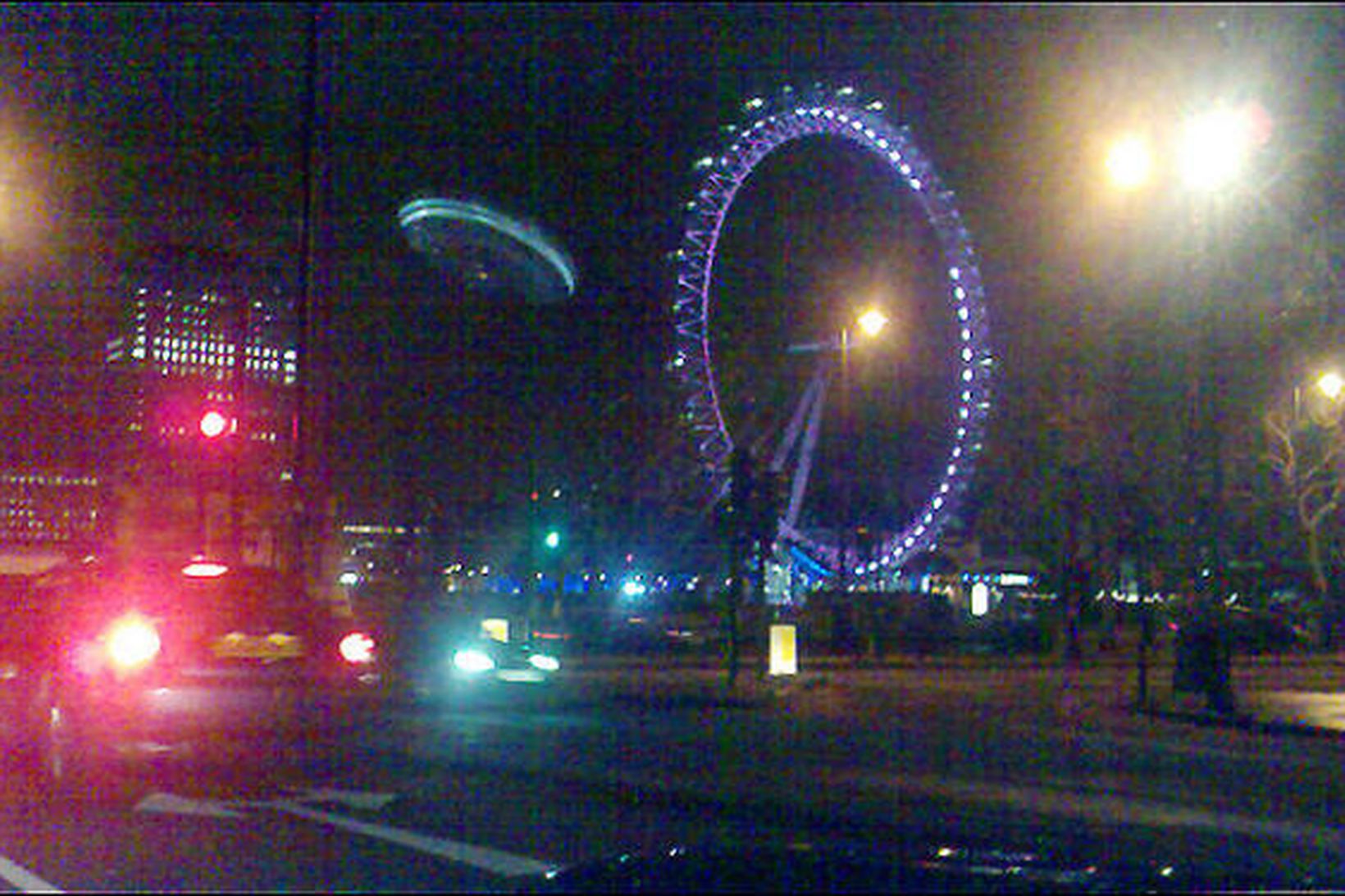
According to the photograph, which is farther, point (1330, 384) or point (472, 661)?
point (1330, 384)

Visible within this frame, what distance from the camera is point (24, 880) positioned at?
392 inches

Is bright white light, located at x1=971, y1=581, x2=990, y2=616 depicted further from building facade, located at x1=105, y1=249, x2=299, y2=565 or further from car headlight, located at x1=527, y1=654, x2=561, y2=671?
building facade, located at x1=105, y1=249, x2=299, y2=565

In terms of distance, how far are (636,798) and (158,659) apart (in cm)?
461

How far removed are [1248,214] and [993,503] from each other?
35.2m

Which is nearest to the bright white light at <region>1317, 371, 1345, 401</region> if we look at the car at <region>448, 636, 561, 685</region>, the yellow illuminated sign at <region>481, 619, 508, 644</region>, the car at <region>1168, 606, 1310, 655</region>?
the car at <region>1168, 606, 1310, 655</region>

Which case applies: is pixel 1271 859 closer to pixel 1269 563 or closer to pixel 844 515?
pixel 844 515

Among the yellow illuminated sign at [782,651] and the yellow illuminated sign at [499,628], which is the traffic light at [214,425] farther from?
the yellow illuminated sign at [782,651]

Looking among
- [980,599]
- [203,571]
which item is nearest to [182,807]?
[203,571]

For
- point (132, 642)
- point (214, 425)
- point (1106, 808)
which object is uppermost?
point (214, 425)

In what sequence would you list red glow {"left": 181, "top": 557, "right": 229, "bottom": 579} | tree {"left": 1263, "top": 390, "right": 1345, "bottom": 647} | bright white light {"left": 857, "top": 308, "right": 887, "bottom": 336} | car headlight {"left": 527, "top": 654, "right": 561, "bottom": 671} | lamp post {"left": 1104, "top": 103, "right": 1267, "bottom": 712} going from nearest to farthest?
1. red glow {"left": 181, "top": 557, "right": 229, "bottom": 579}
2. lamp post {"left": 1104, "top": 103, "right": 1267, "bottom": 712}
3. car headlight {"left": 527, "top": 654, "right": 561, "bottom": 671}
4. bright white light {"left": 857, "top": 308, "right": 887, "bottom": 336}
5. tree {"left": 1263, "top": 390, "right": 1345, "bottom": 647}

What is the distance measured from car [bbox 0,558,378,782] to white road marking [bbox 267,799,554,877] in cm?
263

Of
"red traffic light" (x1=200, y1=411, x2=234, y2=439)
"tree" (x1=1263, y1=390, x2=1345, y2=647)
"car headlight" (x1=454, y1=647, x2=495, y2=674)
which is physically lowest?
"car headlight" (x1=454, y1=647, x2=495, y2=674)

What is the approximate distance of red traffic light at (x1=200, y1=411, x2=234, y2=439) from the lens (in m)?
20.5

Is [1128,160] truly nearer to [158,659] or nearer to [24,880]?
[158,659]
